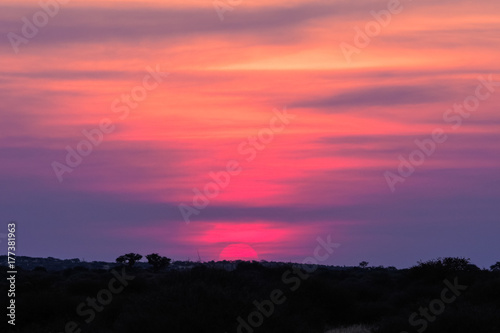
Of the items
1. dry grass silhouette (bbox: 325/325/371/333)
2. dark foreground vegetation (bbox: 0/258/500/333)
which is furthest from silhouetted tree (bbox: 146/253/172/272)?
dry grass silhouette (bbox: 325/325/371/333)

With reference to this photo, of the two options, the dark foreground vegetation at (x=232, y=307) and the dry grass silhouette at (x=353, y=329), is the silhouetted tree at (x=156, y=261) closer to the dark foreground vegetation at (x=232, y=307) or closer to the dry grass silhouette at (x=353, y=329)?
A: the dark foreground vegetation at (x=232, y=307)

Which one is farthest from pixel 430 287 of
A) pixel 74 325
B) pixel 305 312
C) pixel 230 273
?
pixel 74 325

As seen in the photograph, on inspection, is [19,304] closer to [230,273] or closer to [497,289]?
[230,273]

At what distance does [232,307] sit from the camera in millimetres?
24047

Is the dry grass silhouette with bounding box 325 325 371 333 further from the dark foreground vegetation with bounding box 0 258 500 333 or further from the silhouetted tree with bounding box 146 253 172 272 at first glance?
the silhouetted tree with bounding box 146 253 172 272

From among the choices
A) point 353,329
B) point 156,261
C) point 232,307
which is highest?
point 156,261

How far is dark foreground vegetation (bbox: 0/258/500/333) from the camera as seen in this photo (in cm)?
2369

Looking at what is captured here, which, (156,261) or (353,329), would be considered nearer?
(353,329)

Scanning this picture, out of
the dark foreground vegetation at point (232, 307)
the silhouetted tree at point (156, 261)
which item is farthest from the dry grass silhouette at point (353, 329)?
the silhouetted tree at point (156, 261)

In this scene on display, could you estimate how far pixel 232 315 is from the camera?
23875mm

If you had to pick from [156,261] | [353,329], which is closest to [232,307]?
[353,329]

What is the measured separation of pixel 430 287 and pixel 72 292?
2119 centimetres

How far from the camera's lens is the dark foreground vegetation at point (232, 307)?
77.7ft

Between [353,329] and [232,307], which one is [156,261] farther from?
[232,307]
